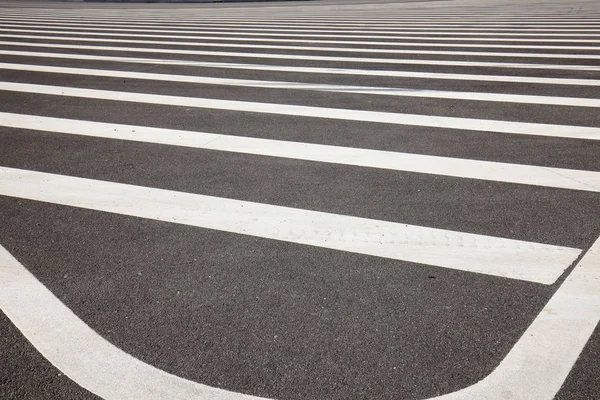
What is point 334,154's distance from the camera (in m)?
4.92

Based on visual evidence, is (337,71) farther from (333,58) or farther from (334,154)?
(334,154)

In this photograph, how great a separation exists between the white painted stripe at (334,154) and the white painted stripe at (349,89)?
6.93 feet

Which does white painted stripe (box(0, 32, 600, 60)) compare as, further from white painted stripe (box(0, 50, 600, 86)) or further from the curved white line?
the curved white line

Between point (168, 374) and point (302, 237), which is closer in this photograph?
point (168, 374)

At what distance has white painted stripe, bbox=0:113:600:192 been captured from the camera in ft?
14.4

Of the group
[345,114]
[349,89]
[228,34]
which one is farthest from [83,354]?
[228,34]

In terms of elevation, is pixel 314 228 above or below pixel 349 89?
above

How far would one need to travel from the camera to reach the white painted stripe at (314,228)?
3236 millimetres

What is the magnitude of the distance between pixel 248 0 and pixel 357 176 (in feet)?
77.0

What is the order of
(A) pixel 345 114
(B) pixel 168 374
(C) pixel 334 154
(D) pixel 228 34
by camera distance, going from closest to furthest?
1. (B) pixel 168 374
2. (C) pixel 334 154
3. (A) pixel 345 114
4. (D) pixel 228 34

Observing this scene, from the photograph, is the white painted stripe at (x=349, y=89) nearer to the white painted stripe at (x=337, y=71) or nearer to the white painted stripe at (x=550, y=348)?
the white painted stripe at (x=337, y=71)

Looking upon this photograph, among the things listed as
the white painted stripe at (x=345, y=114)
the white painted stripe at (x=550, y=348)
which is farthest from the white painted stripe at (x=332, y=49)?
the white painted stripe at (x=550, y=348)

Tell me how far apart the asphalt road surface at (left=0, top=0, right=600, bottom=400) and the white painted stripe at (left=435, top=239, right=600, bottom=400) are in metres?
0.01

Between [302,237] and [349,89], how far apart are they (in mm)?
4004
